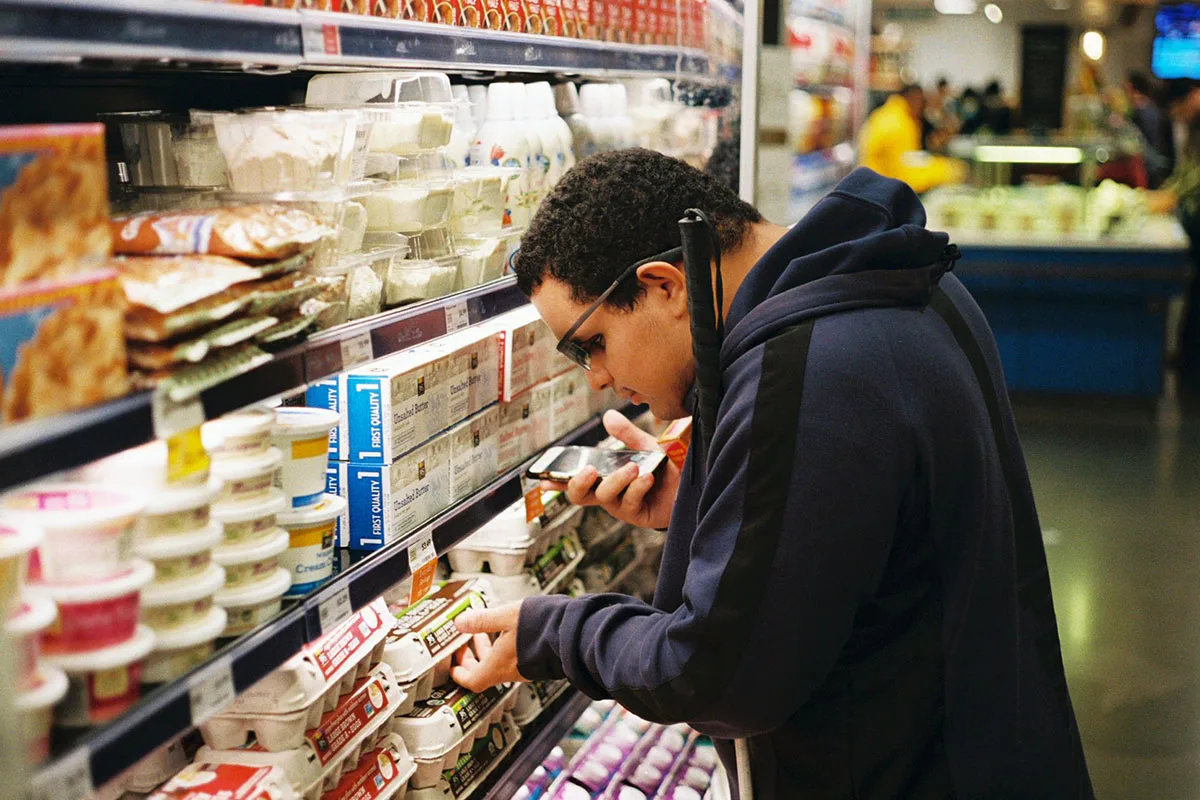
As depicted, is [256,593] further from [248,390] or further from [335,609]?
[248,390]

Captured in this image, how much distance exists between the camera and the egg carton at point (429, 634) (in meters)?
2.25

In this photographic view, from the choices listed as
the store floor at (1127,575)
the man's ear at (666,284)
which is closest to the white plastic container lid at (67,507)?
the man's ear at (666,284)

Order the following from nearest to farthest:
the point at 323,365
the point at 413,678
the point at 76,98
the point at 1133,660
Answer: the point at 323,365, the point at 76,98, the point at 413,678, the point at 1133,660

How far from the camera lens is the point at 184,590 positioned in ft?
4.61

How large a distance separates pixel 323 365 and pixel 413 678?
2.82 ft

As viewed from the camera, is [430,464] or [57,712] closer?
[57,712]

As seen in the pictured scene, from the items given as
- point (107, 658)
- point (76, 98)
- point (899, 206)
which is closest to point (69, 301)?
point (107, 658)

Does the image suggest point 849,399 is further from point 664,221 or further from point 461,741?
point 461,741

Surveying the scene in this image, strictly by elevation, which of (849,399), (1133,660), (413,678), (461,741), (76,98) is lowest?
(1133,660)

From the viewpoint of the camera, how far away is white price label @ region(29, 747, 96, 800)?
111cm

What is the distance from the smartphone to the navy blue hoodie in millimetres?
496

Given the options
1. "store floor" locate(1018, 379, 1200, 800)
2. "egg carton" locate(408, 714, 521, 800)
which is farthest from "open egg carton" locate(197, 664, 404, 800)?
"store floor" locate(1018, 379, 1200, 800)

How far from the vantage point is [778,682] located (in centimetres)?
155

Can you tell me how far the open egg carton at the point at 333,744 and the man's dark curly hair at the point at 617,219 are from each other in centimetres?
82
